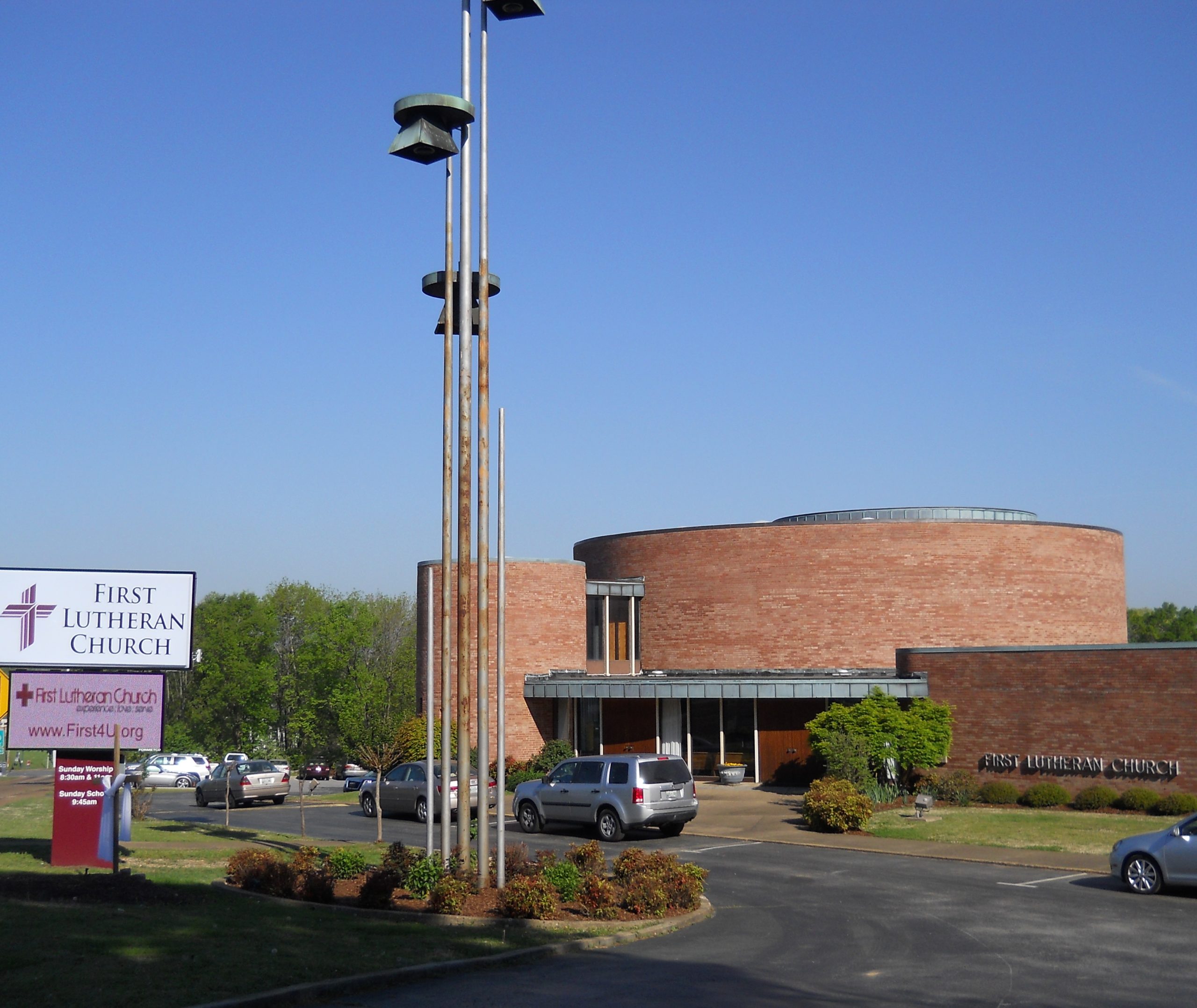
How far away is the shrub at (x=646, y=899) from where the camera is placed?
15102 mm

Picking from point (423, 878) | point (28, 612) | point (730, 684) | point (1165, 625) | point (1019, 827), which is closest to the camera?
point (423, 878)

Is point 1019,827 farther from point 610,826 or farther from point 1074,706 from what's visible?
point 610,826

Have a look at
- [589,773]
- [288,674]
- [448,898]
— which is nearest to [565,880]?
[448,898]

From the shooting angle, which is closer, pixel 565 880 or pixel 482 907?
pixel 482 907

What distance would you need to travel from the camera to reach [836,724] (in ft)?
111

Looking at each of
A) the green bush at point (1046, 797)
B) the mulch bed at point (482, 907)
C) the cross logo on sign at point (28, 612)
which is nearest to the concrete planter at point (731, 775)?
the green bush at point (1046, 797)

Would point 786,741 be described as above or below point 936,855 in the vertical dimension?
above

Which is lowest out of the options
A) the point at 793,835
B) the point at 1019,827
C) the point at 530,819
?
the point at 793,835

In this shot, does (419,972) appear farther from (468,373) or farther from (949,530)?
(949,530)

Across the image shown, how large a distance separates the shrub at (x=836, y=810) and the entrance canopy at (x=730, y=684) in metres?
7.76

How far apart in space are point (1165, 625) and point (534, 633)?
10038 cm

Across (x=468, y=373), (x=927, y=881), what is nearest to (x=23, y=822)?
(x=468, y=373)

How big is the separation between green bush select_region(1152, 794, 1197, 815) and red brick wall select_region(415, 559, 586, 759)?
831 inches

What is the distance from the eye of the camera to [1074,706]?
31.5 m
